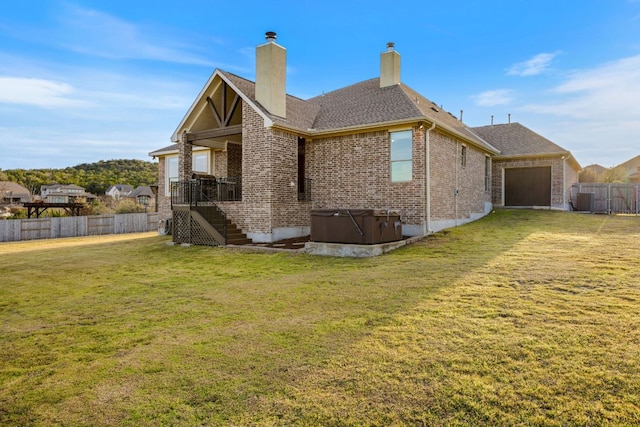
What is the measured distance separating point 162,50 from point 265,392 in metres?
15.6

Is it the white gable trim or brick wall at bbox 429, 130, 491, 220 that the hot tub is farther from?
the white gable trim

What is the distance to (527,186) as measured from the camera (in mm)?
19828

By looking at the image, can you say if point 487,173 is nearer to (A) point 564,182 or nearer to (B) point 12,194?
(A) point 564,182

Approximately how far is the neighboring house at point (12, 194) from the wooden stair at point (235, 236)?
51835 millimetres

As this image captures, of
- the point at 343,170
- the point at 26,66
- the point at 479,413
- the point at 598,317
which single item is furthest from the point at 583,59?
the point at 26,66

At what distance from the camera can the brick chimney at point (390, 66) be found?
16.0m

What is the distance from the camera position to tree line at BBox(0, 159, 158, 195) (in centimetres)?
6856

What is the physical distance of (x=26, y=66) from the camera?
46.9ft

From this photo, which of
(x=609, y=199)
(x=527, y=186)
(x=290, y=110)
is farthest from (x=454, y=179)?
(x=609, y=199)

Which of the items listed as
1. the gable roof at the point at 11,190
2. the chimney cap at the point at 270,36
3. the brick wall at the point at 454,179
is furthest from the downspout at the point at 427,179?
the gable roof at the point at 11,190

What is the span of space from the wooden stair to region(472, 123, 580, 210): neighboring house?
14.3 meters

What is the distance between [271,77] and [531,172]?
14.8 m

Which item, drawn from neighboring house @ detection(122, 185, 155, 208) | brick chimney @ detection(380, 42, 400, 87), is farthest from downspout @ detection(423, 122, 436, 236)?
neighboring house @ detection(122, 185, 155, 208)

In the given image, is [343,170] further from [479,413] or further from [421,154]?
[479,413]
